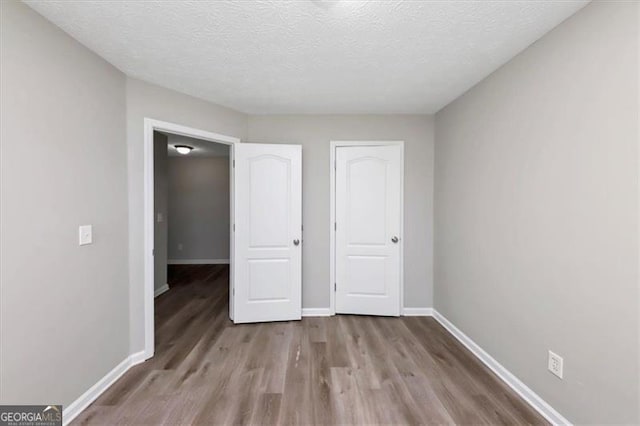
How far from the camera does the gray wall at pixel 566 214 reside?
1296 mm

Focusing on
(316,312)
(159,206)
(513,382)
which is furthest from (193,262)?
(513,382)

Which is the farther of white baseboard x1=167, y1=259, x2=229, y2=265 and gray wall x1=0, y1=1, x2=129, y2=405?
white baseboard x1=167, y1=259, x2=229, y2=265

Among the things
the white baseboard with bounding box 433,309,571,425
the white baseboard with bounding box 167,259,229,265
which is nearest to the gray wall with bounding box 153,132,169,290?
the white baseboard with bounding box 167,259,229,265

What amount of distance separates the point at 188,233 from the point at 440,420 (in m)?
6.09

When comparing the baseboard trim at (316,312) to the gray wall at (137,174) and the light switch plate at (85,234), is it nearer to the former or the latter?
the gray wall at (137,174)

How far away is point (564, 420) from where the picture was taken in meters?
1.60

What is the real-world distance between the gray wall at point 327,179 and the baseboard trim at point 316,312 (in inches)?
1.9

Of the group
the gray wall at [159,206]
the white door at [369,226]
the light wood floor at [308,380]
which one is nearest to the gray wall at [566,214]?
the light wood floor at [308,380]

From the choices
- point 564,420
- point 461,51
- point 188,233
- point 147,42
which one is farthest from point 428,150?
point 188,233

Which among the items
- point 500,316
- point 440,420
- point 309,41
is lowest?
point 440,420

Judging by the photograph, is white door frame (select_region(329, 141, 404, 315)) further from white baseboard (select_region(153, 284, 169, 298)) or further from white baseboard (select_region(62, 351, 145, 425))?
white baseboard (select_region(153, 284, 169, 298))

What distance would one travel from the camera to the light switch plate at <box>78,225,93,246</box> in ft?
5.94

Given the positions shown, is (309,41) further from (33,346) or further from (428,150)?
(33,346)

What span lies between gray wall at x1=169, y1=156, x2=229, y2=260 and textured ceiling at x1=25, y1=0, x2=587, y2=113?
4023mm
